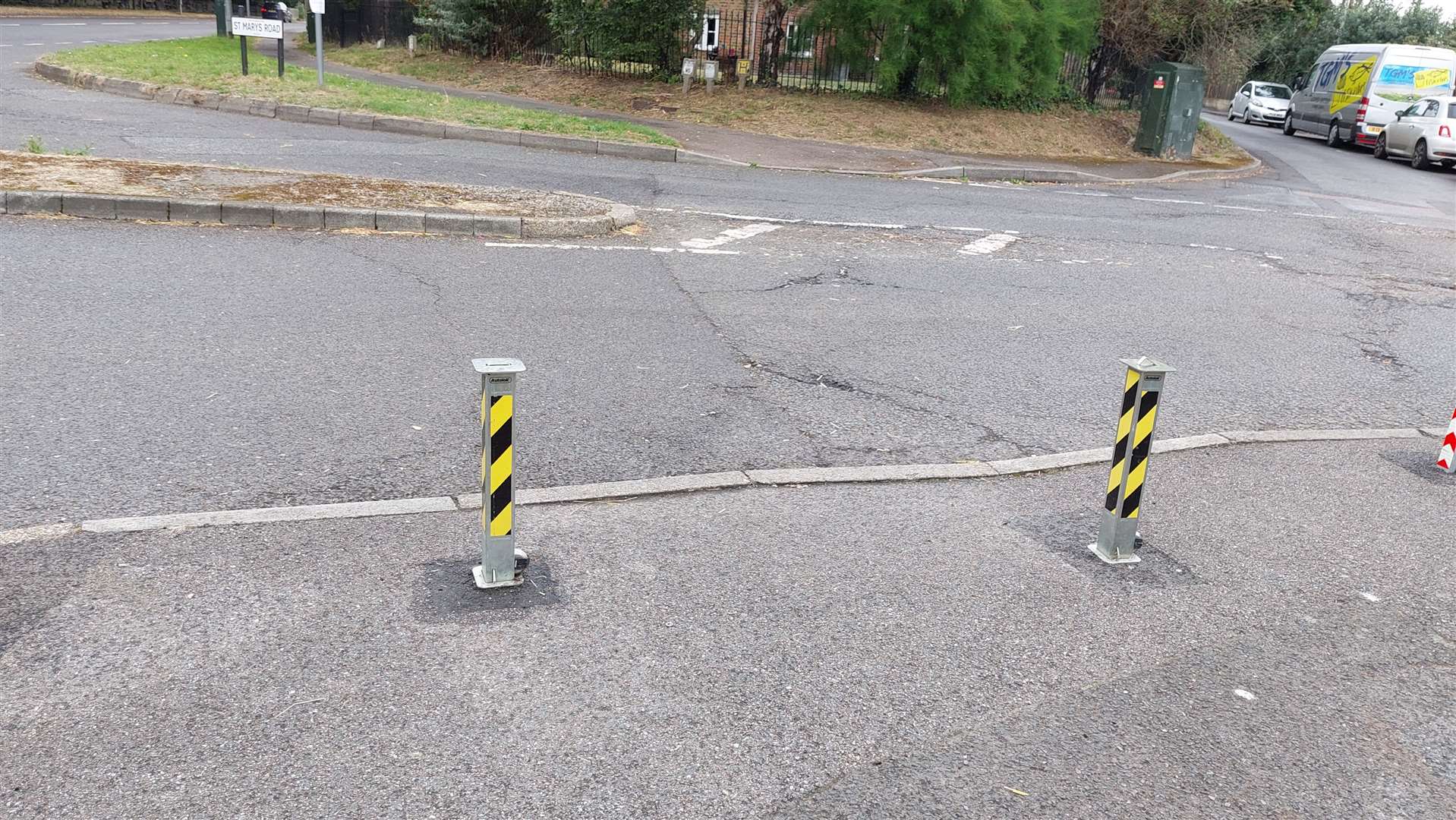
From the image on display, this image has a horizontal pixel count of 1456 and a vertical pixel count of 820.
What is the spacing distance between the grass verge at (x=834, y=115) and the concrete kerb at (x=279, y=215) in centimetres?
1064

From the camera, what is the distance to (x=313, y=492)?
4.90 metres

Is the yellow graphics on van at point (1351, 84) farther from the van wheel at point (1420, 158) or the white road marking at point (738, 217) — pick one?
the white road marking at point (738, 217)

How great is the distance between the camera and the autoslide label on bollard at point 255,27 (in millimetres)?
17781

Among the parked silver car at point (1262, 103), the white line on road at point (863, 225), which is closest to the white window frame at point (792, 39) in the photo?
the white line on road at point (863, 225)

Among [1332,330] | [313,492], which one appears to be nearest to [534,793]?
[313,492]

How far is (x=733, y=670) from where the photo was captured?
3791mm

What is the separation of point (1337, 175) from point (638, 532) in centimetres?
2326

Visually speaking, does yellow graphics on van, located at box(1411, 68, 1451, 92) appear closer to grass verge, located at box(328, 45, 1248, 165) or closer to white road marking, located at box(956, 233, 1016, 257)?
grass verge, located at box(328, 45, 1248, 165)

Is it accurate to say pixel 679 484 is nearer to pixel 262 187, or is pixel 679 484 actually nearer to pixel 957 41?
pixel 262 187

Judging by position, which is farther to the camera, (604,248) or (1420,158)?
(1420,158)

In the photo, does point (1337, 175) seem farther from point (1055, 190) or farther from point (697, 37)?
point (697, 37)

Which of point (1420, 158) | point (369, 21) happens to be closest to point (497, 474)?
point (1420, 158)

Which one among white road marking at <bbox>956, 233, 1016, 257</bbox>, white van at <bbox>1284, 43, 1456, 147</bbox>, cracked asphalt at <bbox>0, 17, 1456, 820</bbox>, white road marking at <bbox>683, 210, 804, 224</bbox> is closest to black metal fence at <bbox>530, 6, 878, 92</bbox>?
white road marking at <bbox>956, 233, 1016, 257</bbox>

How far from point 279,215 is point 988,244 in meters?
6.83
